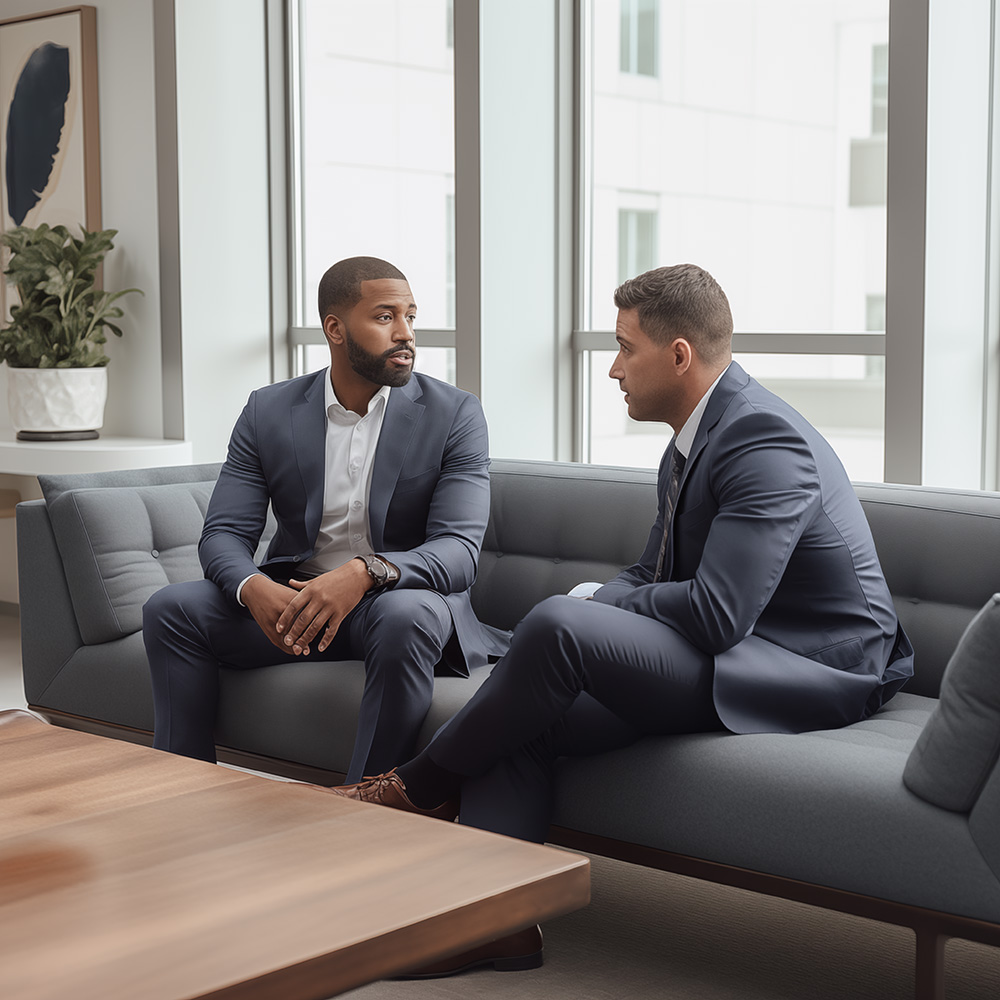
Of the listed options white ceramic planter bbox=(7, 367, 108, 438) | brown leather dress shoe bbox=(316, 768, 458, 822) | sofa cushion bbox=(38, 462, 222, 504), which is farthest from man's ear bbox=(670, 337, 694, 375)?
white ceramic planter bbox=(7, 367, 108, 438)

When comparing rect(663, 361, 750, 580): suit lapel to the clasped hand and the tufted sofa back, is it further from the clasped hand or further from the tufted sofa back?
the clasped hand

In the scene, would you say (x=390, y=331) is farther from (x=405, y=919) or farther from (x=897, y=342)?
(x=405, y=919)

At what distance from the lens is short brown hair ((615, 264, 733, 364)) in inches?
97.9

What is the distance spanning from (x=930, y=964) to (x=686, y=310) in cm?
121

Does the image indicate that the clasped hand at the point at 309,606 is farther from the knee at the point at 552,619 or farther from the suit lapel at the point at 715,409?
the suit lapel at the point at 715,409

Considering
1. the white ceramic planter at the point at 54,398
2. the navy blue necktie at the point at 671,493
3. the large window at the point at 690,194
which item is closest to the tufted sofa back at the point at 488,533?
the navy blue necktie at the point at 671,493

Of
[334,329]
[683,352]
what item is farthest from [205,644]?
[683,352]

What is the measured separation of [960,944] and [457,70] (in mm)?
2962

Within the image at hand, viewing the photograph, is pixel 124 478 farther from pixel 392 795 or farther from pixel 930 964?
pixel 930 964

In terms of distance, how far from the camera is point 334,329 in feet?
10.4

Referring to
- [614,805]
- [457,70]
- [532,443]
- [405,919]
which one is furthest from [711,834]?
[457,70]

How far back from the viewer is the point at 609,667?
7.33ft

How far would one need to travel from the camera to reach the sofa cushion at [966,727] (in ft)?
6.21

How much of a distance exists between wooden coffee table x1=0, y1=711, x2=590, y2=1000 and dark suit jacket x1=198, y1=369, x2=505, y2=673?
127 cm
